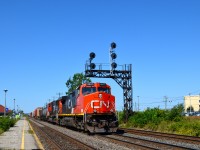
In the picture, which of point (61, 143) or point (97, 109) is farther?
point (97, 109)

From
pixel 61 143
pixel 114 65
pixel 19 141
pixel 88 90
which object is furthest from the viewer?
pixel 114 65

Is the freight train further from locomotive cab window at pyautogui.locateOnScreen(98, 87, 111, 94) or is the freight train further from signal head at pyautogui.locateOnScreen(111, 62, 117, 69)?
signal head at pyautogui.locateOnScreen(111, 62, 117, 69)

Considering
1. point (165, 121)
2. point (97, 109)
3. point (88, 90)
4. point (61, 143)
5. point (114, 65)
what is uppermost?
point (114, 65)

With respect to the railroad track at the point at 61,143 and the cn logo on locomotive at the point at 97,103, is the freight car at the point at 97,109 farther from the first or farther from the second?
the railroad track at the point at 61,143

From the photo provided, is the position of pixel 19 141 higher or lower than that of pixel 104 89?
lower

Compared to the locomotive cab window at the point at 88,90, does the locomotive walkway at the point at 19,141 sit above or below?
below

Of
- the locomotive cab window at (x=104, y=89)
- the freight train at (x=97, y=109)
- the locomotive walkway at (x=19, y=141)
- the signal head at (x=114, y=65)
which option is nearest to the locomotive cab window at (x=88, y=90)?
the freight train at (x=97, y=109)

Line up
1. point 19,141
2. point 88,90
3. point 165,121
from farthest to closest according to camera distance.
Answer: point 165,121, point 88,90, point 19,141

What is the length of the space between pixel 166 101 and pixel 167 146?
95347 mm

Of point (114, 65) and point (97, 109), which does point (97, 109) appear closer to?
point (97, 109)

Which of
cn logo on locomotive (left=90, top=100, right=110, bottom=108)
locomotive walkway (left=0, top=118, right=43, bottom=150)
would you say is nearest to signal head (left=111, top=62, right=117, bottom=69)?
cn logo on locomotive (left=90, top=100, right=110, bottom=108)

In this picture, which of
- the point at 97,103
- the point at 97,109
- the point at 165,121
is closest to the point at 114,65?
the point at 165,121

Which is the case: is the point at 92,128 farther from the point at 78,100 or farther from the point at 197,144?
the point at 197,144

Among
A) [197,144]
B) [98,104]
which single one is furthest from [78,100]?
[197,144]
